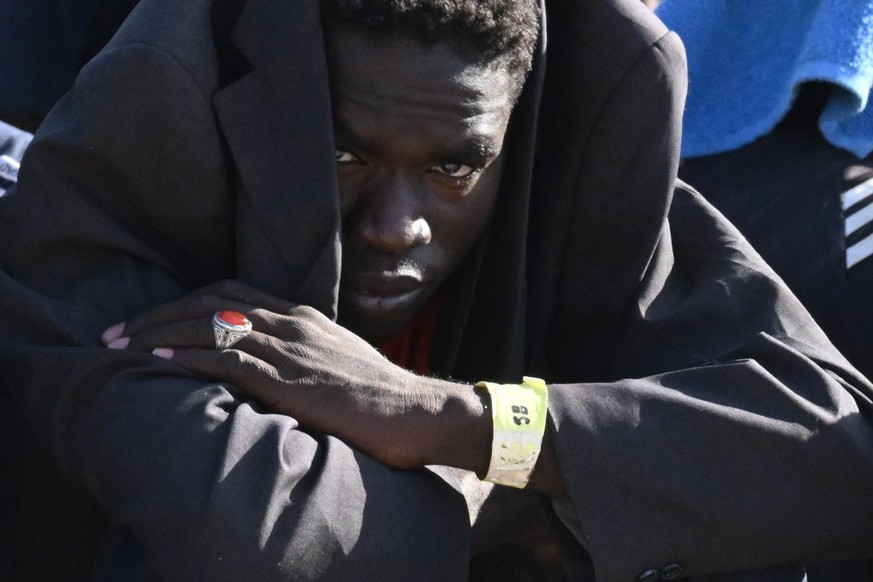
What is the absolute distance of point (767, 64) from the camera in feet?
11.7

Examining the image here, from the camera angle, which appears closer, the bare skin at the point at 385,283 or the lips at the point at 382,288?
the bare skin at the point at 385,283

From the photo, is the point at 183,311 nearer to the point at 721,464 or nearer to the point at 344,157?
the point at 344,157

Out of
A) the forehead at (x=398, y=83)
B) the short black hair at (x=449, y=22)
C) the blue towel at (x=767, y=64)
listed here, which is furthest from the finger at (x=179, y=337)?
the blue towel at (x=767, y=64)

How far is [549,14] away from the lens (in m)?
2.77

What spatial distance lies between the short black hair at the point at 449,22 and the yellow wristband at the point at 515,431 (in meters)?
0.60

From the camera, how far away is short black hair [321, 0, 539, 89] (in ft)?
8.04

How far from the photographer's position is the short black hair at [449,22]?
8.04ft

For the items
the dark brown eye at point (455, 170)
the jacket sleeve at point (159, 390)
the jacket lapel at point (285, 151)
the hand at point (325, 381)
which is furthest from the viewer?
the dark brown eye at point (455, 170)

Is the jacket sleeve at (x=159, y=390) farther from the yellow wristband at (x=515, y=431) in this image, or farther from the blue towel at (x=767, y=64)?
the blue towel at (x=767, y=64)

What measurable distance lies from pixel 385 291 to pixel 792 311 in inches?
30.2

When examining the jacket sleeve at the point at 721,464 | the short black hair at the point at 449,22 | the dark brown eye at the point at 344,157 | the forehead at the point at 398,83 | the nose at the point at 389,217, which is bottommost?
the jacket sleeve at the point at 721,464

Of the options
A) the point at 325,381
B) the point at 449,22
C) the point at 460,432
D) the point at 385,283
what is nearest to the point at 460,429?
the point at 460,432

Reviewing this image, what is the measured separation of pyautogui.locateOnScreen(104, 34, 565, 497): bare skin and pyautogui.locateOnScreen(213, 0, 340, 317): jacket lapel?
0.24 feet

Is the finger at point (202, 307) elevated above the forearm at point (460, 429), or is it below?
above
